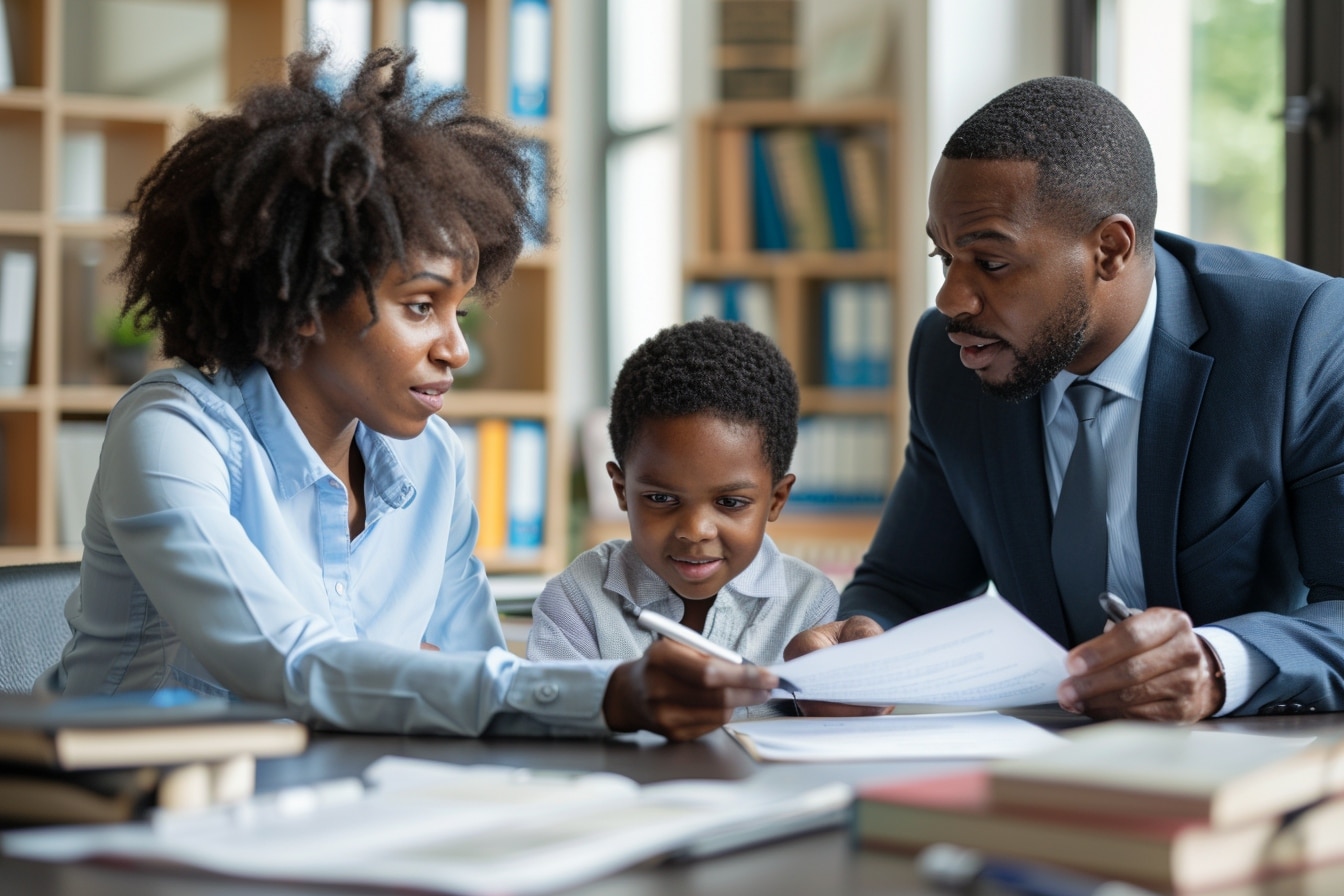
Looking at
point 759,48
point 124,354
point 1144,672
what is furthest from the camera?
point 759,48

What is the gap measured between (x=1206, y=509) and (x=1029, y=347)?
0.26 m

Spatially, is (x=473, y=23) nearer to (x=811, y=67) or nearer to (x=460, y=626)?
(x=811, y=67)

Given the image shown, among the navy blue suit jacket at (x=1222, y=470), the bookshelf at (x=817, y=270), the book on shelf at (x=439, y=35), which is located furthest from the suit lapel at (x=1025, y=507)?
the book on shelf at (x=439, y=35)

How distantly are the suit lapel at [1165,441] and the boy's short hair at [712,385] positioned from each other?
431mm

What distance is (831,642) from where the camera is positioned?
140 centimetres

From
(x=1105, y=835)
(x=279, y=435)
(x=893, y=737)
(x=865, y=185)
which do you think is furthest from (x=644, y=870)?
(x=865, y=185)

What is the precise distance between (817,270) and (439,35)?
1.17 m

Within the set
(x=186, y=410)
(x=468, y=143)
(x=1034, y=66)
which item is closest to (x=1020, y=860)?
(x=186, y=410)

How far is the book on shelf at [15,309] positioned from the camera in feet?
11.1

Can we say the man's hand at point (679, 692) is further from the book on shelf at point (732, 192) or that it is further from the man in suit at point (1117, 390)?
the book on shelf at point (732, 192)

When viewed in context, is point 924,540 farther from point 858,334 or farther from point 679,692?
point 858,334

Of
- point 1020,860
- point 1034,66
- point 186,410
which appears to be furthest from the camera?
point 1034,66

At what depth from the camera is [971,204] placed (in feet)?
5.10

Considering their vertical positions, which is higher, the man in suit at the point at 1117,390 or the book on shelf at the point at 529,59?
the book on shelf at the point at 529,59
